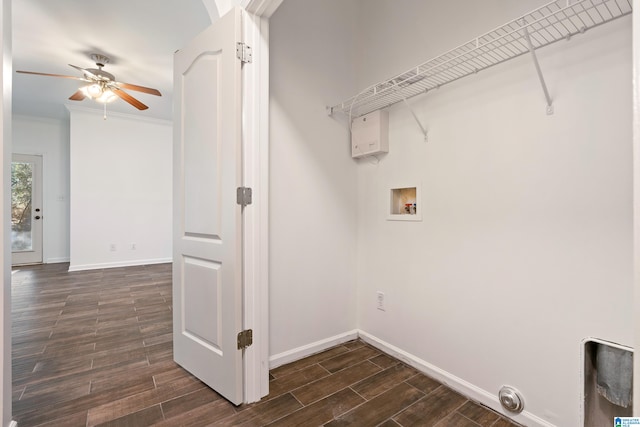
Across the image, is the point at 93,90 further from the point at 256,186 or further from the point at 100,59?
the point at 256,186

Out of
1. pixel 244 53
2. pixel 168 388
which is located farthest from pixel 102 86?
pixel 168 388

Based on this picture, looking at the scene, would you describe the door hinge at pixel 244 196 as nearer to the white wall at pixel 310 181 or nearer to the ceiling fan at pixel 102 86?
the white wall at pixel 310 181

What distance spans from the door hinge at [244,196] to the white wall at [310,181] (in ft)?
1.07

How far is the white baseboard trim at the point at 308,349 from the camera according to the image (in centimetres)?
196

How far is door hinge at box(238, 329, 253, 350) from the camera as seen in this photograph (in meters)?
1.58

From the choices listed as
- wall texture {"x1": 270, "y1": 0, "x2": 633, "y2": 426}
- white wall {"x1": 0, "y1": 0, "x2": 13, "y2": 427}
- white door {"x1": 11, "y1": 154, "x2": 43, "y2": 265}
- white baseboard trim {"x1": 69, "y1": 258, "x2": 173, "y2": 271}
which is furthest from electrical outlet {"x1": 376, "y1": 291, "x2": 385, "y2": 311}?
white door {"x1": 11, "y1": 154, "x2": 43, "y2": 265}

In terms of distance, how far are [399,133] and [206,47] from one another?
1.32 m

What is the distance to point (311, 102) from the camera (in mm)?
2133

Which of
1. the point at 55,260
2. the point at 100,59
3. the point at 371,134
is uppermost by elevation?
the point at 100,59

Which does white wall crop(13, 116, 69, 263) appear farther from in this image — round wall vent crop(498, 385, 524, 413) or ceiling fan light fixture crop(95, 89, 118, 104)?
round wall vent crop(498, 385, 524, 413)

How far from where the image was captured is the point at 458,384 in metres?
1.67

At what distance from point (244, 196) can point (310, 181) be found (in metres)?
0.64

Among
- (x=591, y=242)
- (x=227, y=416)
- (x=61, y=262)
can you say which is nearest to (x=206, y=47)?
(x=227, y=416)

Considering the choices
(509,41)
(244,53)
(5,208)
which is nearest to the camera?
(5,208)
